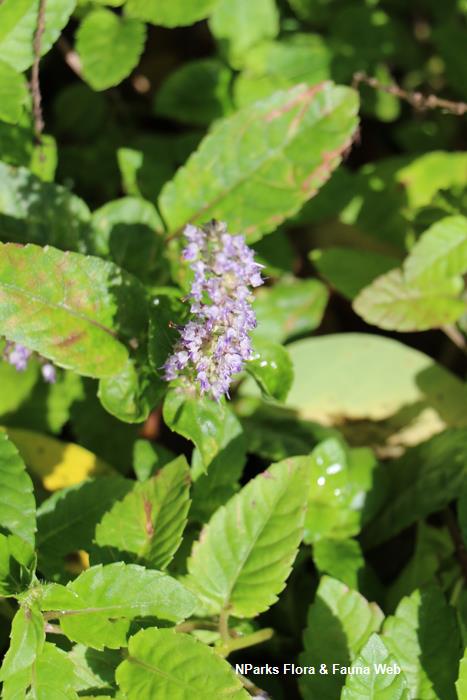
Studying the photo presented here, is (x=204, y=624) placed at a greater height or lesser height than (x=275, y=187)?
lesser

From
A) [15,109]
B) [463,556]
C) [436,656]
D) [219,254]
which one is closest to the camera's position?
[219,254]

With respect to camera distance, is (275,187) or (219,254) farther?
(275,187)

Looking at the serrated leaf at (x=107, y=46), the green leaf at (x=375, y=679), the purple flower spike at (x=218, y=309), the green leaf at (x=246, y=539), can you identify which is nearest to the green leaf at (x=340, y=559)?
the green leaf at (x=246, y=539)

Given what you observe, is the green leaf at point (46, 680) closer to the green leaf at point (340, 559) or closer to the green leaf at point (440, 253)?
the green leaf at point (340, 559)

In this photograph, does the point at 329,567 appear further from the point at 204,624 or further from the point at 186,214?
the point at 186,214

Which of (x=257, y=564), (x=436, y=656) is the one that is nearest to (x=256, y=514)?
(x=257, y=564)

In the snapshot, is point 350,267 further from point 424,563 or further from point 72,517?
point 72,517
